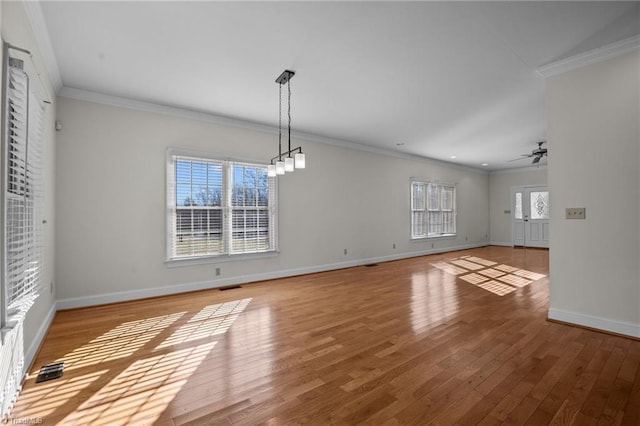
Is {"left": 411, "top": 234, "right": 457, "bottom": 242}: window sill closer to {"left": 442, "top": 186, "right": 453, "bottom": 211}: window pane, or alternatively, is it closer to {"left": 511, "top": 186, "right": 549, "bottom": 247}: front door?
{"left": 442, "top": 186, "right": 453, "bottom": 211}: window pane

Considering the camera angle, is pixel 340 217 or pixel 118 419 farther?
pixel 340 217

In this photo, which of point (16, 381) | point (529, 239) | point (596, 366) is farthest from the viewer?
point (529, 239)

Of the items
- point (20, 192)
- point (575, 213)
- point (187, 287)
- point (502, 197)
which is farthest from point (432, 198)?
point (20, 192)

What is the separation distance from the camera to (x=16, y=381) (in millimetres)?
1890

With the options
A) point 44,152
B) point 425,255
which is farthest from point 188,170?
point 425,255

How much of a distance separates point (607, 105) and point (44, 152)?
18.4ft

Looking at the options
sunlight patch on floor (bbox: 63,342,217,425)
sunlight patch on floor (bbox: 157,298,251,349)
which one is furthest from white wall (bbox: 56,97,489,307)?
sunlight patch on floor (bbox: 63,342,217,425)

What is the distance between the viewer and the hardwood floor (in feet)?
5.55

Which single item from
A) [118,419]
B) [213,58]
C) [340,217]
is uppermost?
[213,58]

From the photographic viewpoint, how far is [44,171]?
2936 millimetres

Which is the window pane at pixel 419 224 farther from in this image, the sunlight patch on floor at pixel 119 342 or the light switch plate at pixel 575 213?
the sunlight patch on floor at pixel 119 342

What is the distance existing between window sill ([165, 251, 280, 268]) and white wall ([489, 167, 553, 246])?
8.74m

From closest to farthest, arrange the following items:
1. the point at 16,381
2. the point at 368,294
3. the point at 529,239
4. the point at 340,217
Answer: the point at 16,381
the point at 368,294
the point at 340,217
the point at 529,239

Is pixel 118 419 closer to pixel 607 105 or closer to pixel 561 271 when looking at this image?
pixel 561 271
